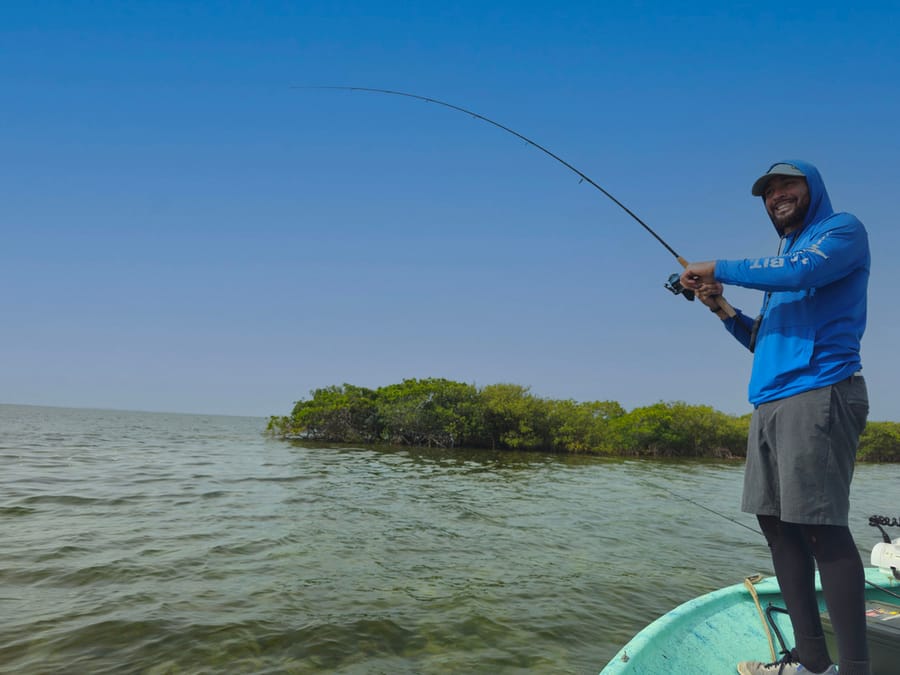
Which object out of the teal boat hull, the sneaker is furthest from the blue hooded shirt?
the teal boat hull

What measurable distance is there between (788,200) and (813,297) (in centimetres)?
55

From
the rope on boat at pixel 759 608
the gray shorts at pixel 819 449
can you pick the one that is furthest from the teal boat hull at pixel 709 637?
the gray shorts at pixel 819 449

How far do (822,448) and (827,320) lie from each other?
0.57m

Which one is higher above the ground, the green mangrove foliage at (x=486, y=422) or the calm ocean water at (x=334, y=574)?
the green mangrove foliage at (x=486, y=422)

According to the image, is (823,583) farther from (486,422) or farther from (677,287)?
(486,422)

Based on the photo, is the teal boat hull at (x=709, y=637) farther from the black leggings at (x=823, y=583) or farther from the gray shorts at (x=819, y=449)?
the gray shorts at (x=819, y=449)

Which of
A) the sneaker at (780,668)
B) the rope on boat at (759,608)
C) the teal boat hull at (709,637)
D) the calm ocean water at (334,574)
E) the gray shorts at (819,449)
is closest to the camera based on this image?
the gray shorts at (819,449)

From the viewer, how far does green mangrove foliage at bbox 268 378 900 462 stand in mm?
38281

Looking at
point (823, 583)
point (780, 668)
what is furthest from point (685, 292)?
point (780, 668)

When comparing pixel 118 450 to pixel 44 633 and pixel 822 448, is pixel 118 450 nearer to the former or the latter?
pixel 44 633

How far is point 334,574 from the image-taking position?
6.67 metres

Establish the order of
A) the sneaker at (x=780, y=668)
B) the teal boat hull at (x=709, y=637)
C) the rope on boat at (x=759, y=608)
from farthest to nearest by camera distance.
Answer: the rope on boat at (x=759, y=608) < the teal boat hull at (x=709, y=637) < the sneaker at (x=780, y=668)

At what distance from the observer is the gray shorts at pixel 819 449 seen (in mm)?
2293

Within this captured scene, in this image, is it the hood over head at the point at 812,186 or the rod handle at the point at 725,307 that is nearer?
the hood over head at the point at 812,186
